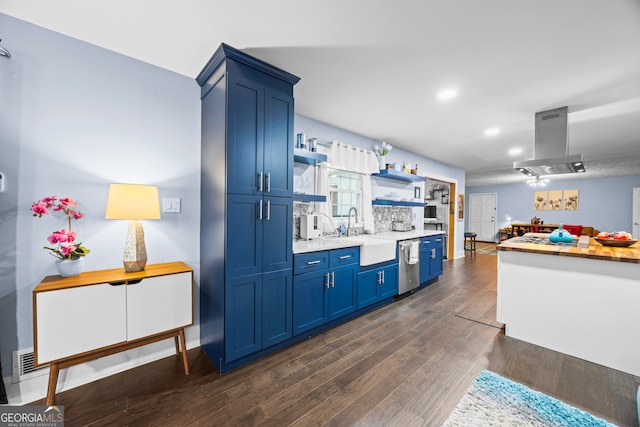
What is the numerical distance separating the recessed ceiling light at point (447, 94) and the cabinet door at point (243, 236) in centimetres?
223

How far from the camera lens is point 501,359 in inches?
87.2

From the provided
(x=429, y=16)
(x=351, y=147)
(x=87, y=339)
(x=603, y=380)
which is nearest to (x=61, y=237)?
(x=87, y=339)

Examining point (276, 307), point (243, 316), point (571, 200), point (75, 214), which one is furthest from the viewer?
point (571, 200)

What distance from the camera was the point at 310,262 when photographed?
2512 mm

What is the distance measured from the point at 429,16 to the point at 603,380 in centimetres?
297

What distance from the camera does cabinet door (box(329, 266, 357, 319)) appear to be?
272cm

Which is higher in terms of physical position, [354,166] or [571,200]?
[354,166]

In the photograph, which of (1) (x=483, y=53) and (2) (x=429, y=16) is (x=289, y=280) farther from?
(1) (x=483, y=53)

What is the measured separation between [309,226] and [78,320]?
7.01 feet

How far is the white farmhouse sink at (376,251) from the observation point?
3017mm

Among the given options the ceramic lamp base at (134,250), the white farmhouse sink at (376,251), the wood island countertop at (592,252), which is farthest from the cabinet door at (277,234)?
the wood island countertop at (592,252)

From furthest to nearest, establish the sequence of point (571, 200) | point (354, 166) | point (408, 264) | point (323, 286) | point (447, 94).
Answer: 1. point (571, 200)
2. point (354, 166)
3. point (408, 264)
4. point (447, 94)
5. point (323, 286)

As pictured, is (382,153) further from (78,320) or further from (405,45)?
(78,320)

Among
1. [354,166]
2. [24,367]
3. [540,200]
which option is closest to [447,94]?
[354,166]
